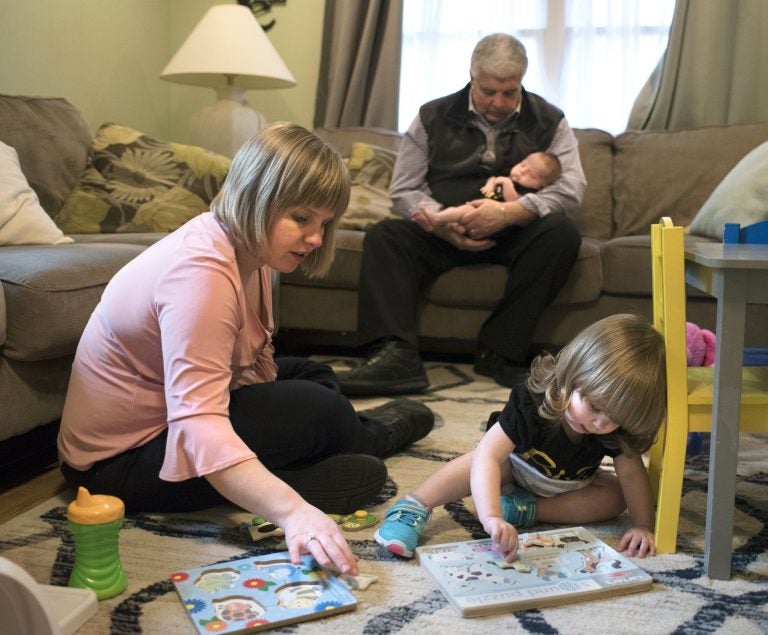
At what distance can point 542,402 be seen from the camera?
4.24 feet

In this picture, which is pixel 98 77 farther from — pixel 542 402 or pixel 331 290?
pixel 542 402

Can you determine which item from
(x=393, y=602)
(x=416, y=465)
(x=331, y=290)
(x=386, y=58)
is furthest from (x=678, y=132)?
(x=393, y=602)

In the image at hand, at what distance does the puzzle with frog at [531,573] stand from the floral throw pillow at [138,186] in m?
1.71

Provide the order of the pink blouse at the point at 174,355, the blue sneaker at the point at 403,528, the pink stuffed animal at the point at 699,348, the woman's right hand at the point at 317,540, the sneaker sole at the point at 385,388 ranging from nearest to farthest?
the woman's right hand at the point at 317,540
the pink blouse at the point at 174,355
the blue sneaker at the point at 403,528
the pink stuffed animal at the point at 699,348
the sneaker sole at the point at 385,388

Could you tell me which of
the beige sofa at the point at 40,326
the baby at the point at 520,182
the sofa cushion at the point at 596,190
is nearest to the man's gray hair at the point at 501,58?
the baby at the point at 520,182

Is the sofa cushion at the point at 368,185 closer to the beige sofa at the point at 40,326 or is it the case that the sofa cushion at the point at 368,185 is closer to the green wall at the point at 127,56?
the green wall at the point at 127,56

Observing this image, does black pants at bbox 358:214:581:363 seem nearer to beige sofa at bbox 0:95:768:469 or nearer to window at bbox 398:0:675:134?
beige sofa at bbox 0:95:768:469

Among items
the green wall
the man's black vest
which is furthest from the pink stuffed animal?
the green wall

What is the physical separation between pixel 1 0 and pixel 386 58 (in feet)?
4.94

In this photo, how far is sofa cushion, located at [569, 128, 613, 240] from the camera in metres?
3.05

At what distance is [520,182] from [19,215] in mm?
1424

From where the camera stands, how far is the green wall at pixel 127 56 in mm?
2859

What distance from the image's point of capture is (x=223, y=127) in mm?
3229

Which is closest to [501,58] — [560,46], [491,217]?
[491,217]
